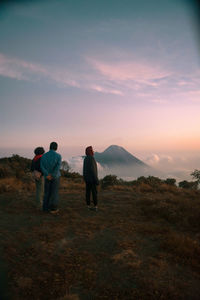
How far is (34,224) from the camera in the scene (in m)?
6.19

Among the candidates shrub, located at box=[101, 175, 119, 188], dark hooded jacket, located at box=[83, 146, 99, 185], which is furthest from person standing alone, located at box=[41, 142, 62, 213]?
shrub, located at box=[101, 175, 119, 188]

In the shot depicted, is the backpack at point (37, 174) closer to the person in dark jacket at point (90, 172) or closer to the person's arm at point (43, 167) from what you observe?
the person's arm at point (43, 167)

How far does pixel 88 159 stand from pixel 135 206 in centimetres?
264

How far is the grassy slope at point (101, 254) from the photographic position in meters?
3.25

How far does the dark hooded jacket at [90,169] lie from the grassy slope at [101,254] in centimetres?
110

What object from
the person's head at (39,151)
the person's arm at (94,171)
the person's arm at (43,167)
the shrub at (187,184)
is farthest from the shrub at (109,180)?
the person's arm at (43,167)

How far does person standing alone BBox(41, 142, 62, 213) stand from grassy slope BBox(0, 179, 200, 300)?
52 centimetres

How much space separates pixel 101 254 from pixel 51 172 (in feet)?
11.8

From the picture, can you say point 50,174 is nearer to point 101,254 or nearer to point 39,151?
point 39,151

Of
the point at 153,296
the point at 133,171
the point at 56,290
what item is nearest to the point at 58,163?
the point at 56,290

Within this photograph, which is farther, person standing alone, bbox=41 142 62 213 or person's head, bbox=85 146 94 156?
person's head, bbox=85 146 94 156

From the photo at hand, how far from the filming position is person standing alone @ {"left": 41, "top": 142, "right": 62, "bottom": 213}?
7.33 m

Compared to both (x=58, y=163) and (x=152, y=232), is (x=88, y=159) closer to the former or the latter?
(x=58, y=163)

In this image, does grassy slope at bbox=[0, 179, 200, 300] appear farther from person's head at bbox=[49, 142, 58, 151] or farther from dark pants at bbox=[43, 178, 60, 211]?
person's head at bbox=[49, 142, 58, 151]
